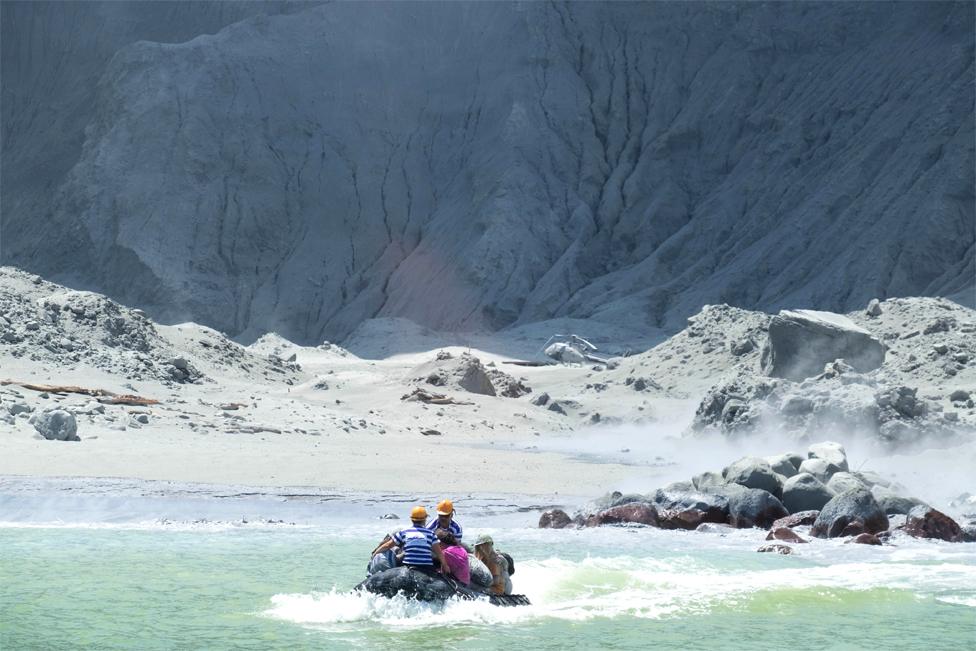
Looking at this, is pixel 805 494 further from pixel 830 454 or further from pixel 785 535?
pixel 830 454

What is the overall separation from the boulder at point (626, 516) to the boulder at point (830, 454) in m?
3.28

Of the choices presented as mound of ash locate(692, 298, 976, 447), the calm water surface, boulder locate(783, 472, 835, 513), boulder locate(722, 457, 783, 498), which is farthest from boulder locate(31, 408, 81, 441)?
mound of ash locate(692, 298, 976, 447)

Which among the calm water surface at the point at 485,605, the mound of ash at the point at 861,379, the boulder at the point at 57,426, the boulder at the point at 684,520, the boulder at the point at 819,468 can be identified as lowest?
the calm water surface at the point at 485,605

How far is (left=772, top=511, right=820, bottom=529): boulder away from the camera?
1870 cm

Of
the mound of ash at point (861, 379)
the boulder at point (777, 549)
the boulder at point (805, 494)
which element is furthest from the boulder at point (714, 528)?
the mound of ash at point (861, 379)

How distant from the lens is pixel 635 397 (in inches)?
1490

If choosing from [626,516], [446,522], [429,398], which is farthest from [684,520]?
[429,398]

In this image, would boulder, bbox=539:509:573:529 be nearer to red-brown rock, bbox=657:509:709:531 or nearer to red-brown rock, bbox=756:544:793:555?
red-brown rock, bbox=657:509:709:531

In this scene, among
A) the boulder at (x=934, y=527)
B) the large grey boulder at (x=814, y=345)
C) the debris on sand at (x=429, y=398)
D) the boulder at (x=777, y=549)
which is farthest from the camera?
the debris on sand at (x=429, y=398)

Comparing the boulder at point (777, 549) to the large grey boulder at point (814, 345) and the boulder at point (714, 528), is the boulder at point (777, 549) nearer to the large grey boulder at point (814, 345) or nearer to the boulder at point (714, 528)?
the boulder at point (714, 528)

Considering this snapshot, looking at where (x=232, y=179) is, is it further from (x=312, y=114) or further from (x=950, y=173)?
(x=950, y=173)

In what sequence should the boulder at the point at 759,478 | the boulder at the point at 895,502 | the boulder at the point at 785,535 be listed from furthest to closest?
the boulder at the point at 759,478 → the boulder at the point at 895,502 → the boulder at the point at 785,535

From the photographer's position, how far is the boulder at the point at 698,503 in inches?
760

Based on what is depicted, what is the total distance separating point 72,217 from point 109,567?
→ 61936mm
